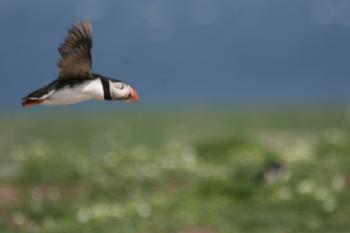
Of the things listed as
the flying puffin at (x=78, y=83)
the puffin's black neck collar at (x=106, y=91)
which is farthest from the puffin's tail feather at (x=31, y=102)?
the puffin's black neck collar at (x=106, y=91)

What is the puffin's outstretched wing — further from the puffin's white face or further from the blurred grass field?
the blurred grass field

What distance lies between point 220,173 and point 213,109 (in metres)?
26.2

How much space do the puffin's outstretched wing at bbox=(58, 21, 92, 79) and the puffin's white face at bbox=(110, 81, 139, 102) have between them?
418 mm

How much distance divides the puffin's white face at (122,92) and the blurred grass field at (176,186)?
789cm

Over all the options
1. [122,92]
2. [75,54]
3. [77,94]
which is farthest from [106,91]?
[75,54]

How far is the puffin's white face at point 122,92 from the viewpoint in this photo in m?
8.93

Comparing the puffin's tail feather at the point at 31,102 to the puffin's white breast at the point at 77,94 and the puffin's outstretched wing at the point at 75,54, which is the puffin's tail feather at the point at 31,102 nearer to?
the puffin's white breast at the point at 77,94

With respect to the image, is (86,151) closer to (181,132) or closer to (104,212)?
(181,132)

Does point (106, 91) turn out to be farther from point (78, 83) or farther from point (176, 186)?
point (176, 186)

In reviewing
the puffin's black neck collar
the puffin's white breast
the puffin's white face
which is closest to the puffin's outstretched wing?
the puffin's white breast

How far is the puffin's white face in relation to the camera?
8.93m

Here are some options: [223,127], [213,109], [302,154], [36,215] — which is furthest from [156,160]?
[213,109]

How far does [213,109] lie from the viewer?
49969mm

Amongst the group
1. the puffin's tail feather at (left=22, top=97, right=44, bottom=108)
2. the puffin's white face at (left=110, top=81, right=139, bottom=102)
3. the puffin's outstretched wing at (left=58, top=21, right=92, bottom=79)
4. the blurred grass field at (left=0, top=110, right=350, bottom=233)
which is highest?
the blurred grass field at (left=0, top=110, right=350, bottom=233)
